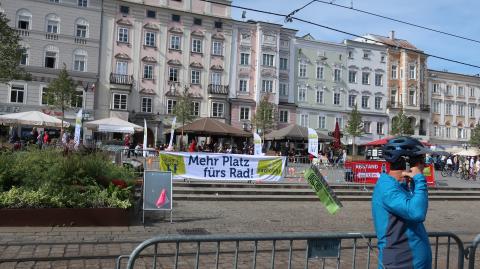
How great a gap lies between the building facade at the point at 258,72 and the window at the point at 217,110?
1330 millimetres

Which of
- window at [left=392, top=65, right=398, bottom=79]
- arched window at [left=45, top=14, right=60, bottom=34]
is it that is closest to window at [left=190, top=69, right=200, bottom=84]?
arched window at [left=45, top=14, right=60, bottom=34]

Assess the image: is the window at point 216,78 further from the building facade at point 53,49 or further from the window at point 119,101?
the building facade at point 53,49

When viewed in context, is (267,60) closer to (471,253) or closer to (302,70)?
(302,70)

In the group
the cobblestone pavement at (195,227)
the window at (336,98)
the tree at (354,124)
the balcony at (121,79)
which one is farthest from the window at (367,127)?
the cobblestone pavement at (195,227)

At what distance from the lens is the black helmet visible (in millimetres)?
3393

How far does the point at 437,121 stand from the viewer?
6900 centimetres

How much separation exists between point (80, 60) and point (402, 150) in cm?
4808

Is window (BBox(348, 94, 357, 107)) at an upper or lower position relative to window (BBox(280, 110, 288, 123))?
upper

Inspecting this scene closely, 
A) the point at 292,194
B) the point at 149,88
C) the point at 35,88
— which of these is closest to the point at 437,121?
the point at 149,88

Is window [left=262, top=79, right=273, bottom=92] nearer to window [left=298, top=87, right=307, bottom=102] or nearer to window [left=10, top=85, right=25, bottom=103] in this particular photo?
window [left=298, top=87, right=307, bottom=102]

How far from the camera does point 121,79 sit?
49.1m

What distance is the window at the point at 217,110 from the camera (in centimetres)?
5300

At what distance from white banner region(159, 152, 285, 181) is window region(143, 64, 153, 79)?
34.4 m

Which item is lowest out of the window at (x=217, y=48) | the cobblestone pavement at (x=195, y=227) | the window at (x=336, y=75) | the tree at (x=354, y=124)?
the cobblestone pavement at (x=195, y=227)
